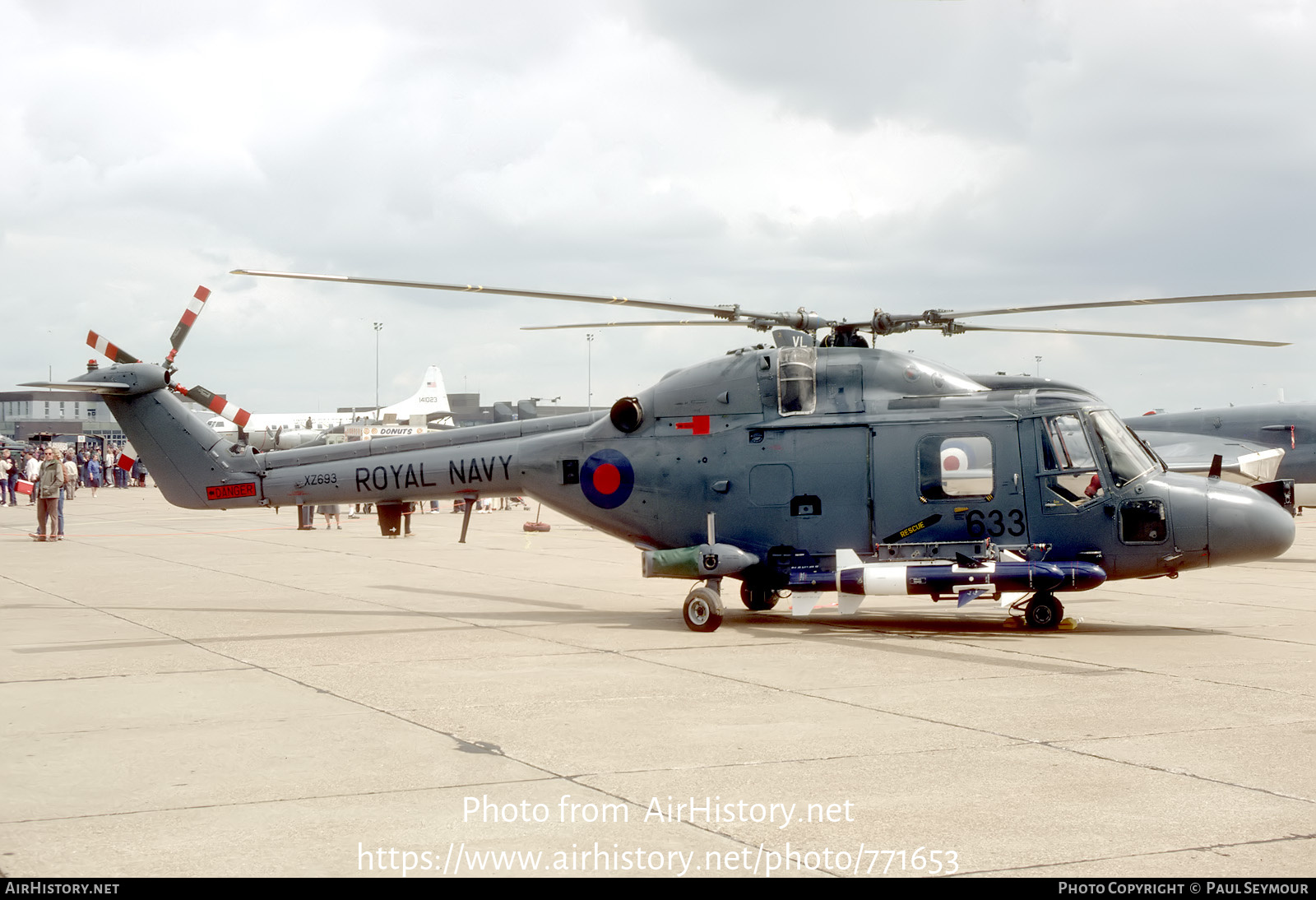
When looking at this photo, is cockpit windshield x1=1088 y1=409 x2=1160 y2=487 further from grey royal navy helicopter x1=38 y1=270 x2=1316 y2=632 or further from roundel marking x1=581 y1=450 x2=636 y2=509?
roundel marking x1=581 y1=450 x2=636 y2=509

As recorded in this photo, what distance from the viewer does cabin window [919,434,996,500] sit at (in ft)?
42.2

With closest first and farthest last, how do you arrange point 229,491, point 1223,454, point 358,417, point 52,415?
1. point 229,491
2. point 1223,454
3. point 358,417
4. point 52,415

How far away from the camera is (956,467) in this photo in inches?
509

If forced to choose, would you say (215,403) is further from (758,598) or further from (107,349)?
(758,598)

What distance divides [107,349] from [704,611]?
9.09 m

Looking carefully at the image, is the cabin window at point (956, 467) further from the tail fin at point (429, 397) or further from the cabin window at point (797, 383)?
the tail fin at point (429, 397)

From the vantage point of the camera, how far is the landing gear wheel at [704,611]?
1301cm

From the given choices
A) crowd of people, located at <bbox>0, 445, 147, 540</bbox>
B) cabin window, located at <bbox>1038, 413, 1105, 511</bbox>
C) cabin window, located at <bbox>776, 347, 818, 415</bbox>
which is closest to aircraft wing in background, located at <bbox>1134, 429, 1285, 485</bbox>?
cabin window, located at <bbox>1038, 413, 1105, 511</bbox>

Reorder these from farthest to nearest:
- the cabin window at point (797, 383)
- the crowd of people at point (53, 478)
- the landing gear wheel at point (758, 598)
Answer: the crowd of people at point (53, 478), the landing gear wheel at point (758, 598), the cabin window at point (797, 383)

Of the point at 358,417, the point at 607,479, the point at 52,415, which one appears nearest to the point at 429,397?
the point at 358,417

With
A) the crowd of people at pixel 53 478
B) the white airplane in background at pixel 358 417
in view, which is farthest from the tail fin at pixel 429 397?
the crowd of people at pixel 53 478

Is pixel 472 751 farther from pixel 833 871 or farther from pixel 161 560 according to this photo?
pixel 161 560

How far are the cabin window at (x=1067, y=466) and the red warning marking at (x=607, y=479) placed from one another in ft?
15.4

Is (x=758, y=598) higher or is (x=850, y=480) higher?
(x=850, y=480)
